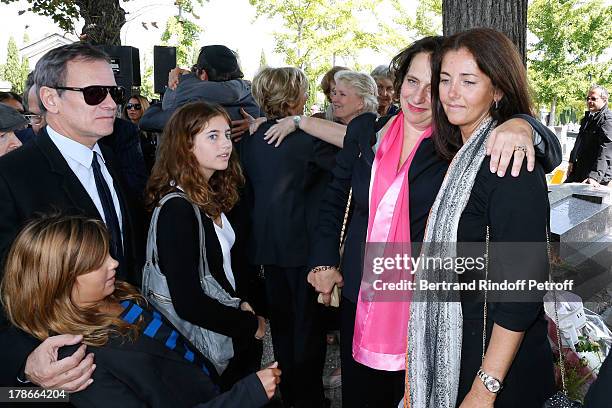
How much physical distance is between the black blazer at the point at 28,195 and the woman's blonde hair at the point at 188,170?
424 millimetres

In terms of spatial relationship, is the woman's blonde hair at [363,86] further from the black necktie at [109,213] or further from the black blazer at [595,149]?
the black blazer at [595,149]

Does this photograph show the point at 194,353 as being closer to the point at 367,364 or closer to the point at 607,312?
the point at 367,364

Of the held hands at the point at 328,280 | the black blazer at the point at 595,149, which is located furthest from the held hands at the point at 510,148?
the black blazer at the point at 595,149

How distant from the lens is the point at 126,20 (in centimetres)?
977

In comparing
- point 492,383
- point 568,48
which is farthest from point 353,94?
point 568,48

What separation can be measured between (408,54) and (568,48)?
77.7 ft

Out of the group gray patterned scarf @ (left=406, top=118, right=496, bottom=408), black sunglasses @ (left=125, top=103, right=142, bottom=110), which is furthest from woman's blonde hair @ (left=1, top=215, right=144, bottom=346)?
black sunglasses @ (left=125, top=103, right=142, bottom=110)

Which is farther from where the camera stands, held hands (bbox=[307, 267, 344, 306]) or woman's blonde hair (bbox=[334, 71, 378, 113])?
woman's blonde hair (bbox=[334, 71, 378, 113])

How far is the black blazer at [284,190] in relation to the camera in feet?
11.2

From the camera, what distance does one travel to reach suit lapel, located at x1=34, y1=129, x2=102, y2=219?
86.4 inches

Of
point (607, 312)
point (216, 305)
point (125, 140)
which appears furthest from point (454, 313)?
point (607, 312)

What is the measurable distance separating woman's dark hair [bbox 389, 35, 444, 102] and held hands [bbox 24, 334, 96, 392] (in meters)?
1.68

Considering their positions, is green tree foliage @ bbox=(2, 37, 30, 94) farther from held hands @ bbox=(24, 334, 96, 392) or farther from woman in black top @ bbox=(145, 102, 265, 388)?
held hands @ bbox=(24, 334, 96, 392)

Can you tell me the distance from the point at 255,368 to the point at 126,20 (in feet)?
27.4
